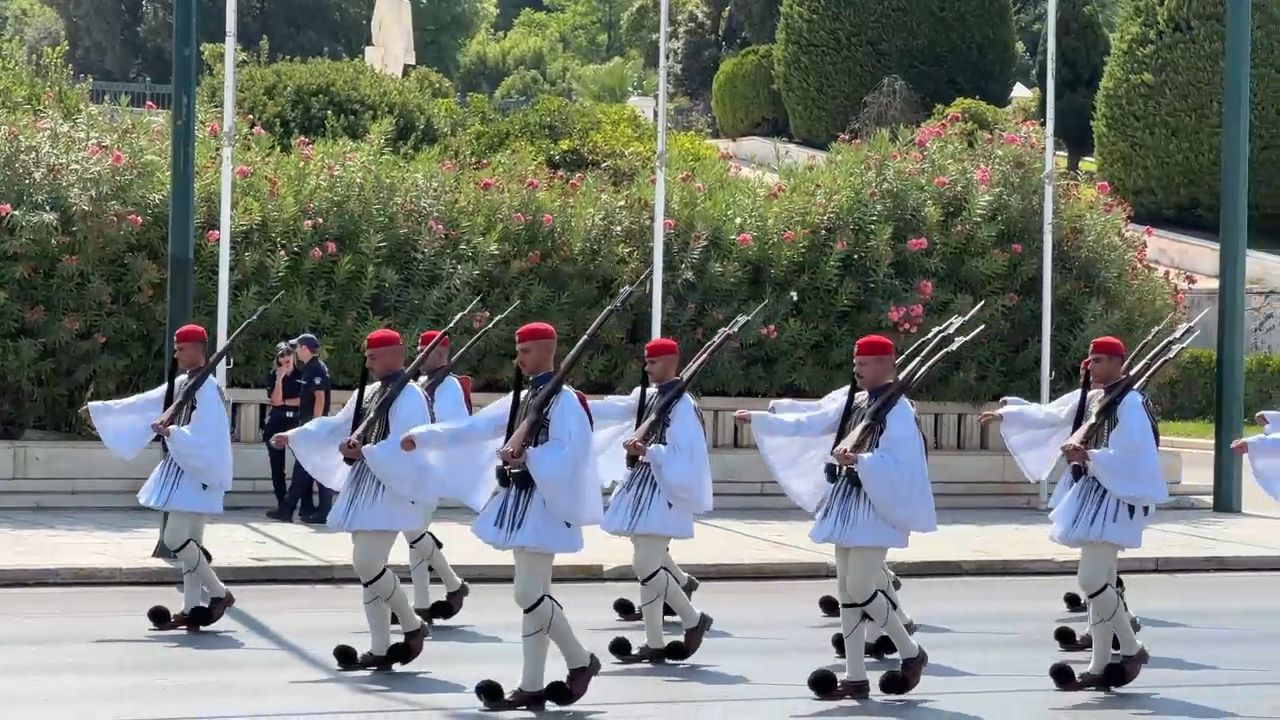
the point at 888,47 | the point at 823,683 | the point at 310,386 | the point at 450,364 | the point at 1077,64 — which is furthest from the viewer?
the point at 1077,64

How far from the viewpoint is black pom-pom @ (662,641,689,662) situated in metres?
11.8

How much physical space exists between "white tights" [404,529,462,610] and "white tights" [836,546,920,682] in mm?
3414

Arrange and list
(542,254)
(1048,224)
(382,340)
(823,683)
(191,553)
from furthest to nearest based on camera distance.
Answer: (542,254) < (1048,224) < (191,553) < (382,340) < (823,683)

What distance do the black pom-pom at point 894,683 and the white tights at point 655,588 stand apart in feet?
5.34

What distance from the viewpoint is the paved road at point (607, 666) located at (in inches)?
404

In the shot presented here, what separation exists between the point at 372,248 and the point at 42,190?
10.2ft

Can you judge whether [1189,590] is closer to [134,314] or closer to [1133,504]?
[1133,504]

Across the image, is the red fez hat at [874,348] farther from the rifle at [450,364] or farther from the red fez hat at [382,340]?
the red fez hat at [382,340]

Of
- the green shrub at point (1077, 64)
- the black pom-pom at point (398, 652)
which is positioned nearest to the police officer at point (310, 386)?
the black pom-pom at point (398, 652)

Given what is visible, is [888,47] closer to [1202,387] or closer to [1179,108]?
[1179,108]

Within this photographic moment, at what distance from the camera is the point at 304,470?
17344 mm

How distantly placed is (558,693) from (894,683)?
1824 millimetres

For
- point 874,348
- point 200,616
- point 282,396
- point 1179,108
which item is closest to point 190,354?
point 200,616

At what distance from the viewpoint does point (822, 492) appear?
1130cm
